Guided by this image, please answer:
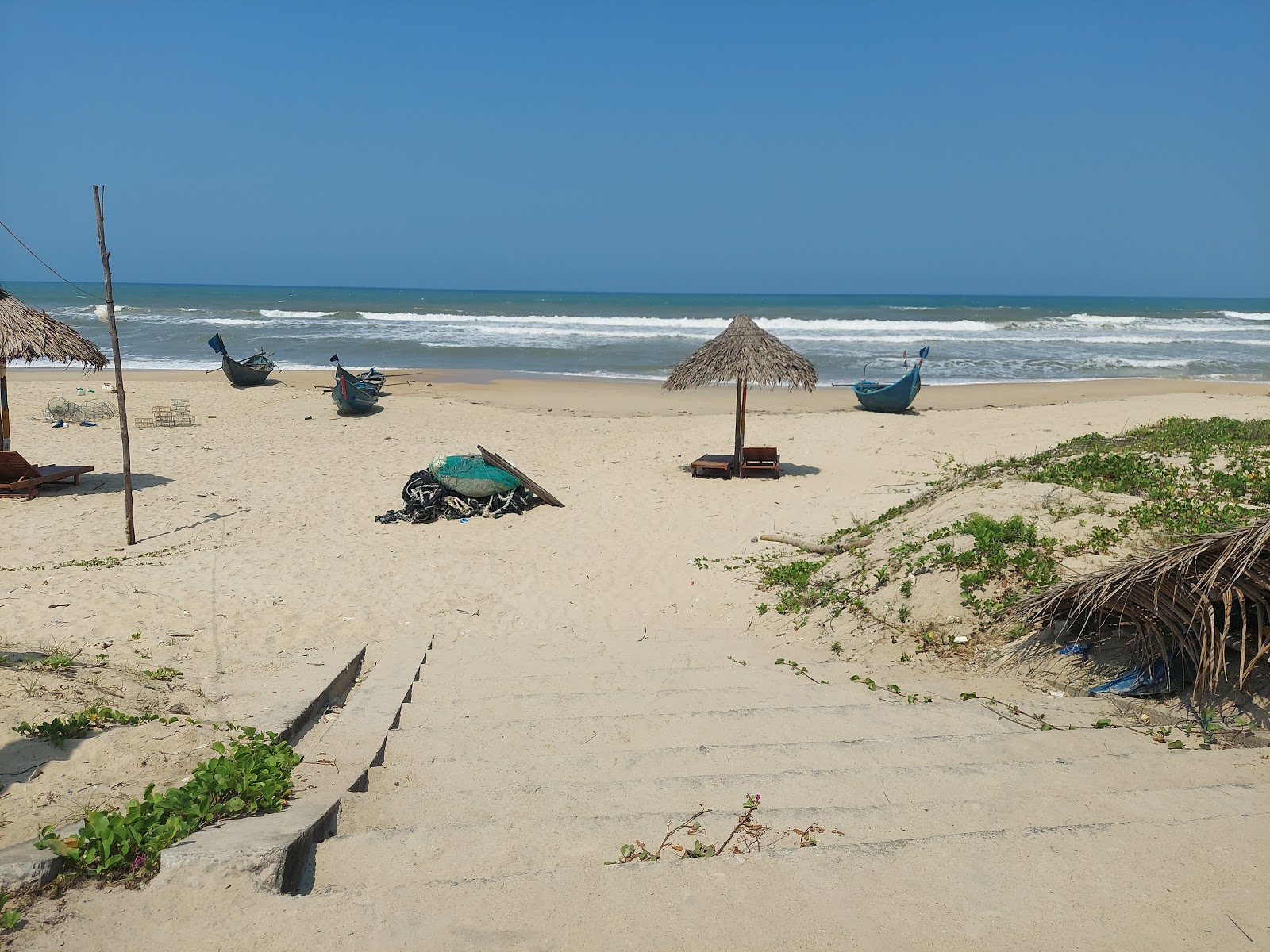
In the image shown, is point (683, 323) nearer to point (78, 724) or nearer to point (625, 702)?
point (625, 702)

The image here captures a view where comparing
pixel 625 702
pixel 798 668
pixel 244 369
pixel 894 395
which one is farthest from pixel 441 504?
pixel 244 369

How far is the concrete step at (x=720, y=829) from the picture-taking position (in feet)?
9.58

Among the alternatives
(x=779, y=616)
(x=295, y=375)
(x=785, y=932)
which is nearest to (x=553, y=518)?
(x=779, y=616)

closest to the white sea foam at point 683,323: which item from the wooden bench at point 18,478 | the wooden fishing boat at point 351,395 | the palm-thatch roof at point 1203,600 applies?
the wooden fishing boat at point 351,395

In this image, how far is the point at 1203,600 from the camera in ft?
13.3

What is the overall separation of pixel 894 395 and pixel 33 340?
47.9ft

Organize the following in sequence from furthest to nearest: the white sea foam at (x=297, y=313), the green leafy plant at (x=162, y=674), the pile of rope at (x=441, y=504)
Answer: the white sea foam at (x=297, y=313) < the pile of rope at (x=441, y=504) < the green leafy plant at (x=162, y=674)

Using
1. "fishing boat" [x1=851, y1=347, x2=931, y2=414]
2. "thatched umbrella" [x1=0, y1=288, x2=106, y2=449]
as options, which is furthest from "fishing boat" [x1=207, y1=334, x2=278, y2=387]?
"fishing boat" [x1=851, y1=347, x2=931, y2=414]

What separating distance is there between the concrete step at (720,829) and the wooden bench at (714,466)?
9.06m

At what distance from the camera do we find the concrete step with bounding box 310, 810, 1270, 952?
2.46 metres

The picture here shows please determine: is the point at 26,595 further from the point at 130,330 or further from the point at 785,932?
the point at 130,330

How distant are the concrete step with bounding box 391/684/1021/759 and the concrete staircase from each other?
0.01 metres

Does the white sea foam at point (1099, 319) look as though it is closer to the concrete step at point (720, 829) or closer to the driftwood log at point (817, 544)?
the driftwood log at point (817, 544)

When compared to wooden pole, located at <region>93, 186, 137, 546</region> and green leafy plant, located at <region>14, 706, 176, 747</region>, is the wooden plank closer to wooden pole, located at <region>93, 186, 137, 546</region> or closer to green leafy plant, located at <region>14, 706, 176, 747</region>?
wooden pole, located at <region>93, 186, 137, 546</region>
